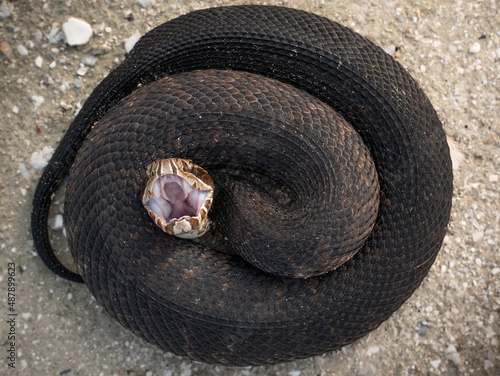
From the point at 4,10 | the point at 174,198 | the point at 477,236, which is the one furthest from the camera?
the point at 477,236

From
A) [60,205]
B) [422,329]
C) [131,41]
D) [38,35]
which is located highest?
[131,41]

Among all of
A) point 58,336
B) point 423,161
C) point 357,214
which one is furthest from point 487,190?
point 58,336

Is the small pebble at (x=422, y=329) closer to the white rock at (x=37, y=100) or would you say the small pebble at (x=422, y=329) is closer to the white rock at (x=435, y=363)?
the white rock at (x=435, y=363)

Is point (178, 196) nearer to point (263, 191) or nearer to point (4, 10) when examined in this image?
point (263, 191)

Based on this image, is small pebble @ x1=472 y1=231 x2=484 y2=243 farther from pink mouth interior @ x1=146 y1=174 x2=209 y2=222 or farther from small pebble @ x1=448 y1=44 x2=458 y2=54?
pink mouth interior @ x1=146 y1=174 x2=209 y2=222

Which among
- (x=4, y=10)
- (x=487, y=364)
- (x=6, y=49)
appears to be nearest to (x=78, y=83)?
(x=6, y=49)

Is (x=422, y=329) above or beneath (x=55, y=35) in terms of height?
beneath
